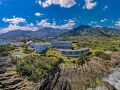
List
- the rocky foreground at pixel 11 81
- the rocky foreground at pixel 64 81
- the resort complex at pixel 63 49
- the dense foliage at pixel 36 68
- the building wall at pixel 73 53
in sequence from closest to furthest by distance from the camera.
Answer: the rocky foreground at pixel 64 81 < the rocky foreground at pixel 11 81 < the dense foliage at pixel 36 68 < the building wall at pixel 73 53 < the resort complex at pixel 63 49

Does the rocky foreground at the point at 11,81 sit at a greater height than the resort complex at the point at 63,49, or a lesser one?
lesser

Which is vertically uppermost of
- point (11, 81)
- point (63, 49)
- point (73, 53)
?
point (63, 49)

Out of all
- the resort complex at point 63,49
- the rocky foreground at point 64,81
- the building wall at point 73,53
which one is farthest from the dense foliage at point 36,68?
the resort complex at point 63,49

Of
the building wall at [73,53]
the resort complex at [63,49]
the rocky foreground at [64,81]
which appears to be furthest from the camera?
the resort complex at [63,49]

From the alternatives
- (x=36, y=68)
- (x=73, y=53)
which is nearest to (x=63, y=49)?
(x=73, y=53)

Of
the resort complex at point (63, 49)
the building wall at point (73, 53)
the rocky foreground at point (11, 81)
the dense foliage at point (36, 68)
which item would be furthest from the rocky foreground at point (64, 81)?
the resort complex at point (63, 49)

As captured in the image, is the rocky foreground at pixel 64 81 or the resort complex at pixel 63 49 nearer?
the rocky foreground at pixel 64 81

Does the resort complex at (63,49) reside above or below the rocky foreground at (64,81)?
above

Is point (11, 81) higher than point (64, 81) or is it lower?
lower

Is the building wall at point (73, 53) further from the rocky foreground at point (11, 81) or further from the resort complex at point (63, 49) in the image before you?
the rocky foreground at point (11, 81)

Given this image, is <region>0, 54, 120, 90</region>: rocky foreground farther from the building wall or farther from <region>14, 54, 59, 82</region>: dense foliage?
the building wall

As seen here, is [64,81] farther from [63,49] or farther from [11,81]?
[63,49]

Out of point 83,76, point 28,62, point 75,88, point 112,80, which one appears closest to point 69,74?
point 83,76

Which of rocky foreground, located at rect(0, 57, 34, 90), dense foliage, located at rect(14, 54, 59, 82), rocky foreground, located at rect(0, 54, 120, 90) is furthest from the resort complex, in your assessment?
rocky foreground, located at rect(0, 57, 34, 90)
